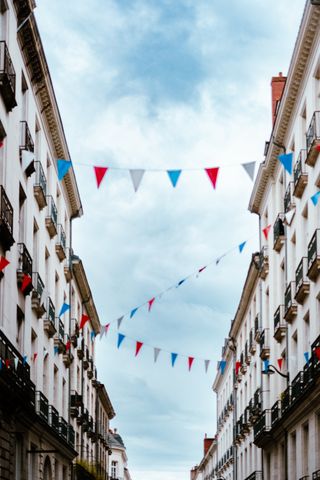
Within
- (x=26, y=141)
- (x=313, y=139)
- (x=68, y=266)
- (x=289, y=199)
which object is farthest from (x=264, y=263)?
(x=26, y=141)

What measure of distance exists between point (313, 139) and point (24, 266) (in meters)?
10.4

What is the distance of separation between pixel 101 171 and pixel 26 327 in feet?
34.3

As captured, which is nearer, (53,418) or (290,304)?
(290,304)

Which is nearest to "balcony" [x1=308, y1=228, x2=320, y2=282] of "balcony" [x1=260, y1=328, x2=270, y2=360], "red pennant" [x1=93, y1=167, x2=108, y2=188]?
"red pennant" [x1=93, y1=167, x2=108, y2=188]

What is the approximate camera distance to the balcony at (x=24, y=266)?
3136 centimetres

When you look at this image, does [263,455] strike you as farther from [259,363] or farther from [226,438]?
[226,438]

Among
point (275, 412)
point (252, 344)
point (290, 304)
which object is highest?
point (252, 344)

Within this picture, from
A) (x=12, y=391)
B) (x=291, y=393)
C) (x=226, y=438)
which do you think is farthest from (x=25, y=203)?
(x=226, y=438)

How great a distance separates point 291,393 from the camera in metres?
37.3

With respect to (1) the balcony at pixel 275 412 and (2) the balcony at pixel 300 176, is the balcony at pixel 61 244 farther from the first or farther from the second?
(2) the balcony at pixel 300 176

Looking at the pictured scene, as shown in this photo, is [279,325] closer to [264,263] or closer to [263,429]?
[263,429]

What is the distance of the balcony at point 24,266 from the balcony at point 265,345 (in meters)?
15.9

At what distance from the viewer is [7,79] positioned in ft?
89.8

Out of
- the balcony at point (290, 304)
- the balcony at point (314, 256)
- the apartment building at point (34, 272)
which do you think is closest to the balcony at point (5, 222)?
the apartment building at point (34, 272)
